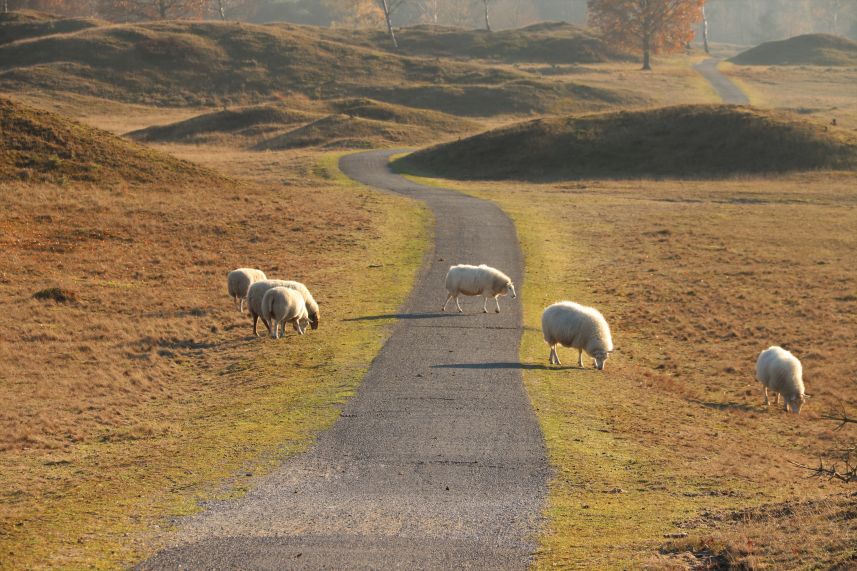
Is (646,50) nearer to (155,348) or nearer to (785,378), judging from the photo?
(785,378)

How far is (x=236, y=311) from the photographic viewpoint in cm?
3125

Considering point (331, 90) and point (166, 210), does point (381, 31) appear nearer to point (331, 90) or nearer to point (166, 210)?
point (331, 90)

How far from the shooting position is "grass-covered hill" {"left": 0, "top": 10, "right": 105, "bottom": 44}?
439 feet

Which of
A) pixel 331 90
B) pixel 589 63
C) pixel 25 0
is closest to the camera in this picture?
pixel 331 90

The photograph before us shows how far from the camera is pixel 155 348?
87.8 ft

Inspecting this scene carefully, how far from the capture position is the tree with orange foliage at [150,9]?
163250 millimetres

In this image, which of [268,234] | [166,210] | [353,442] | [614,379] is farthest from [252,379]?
[166,210]

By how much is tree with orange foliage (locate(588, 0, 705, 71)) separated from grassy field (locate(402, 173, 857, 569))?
9029cm

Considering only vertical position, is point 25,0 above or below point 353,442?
above

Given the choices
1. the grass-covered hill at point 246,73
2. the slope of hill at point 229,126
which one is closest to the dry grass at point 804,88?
the grass-covered hill at point 246,73

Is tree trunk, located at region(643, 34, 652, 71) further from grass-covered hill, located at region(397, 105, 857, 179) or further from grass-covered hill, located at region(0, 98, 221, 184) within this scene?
grass-covered hill, located at region(0, 98, 221, 184)

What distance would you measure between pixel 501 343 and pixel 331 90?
336 feet

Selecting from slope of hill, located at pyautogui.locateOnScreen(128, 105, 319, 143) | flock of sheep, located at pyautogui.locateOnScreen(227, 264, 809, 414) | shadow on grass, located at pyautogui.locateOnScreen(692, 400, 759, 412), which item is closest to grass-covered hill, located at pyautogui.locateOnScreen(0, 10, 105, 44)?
slope of hill, located at pyautogui.locateOnScreen(128, 105, 319, 143)

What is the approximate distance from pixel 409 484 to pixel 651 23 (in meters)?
139
